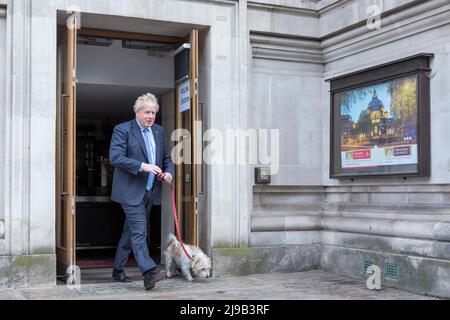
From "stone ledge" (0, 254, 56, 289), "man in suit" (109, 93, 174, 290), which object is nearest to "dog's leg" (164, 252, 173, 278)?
"man in suit" (109, 93, 174, 290)

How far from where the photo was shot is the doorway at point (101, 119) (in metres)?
7.09

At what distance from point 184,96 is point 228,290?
2.60 metres

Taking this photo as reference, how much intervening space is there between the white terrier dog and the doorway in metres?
0.33

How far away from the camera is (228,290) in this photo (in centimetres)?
671

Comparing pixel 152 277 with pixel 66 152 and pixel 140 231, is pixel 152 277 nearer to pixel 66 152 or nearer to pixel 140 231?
pixel 140 231

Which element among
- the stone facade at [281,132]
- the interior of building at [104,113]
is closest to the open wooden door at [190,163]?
the stone facade at [281,132]

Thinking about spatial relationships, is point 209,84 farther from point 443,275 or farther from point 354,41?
point 443,275

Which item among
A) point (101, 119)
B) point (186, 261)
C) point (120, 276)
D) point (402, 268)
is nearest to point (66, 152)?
point (120, 276)

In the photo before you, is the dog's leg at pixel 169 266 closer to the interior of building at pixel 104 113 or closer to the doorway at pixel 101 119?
the doorway at pixel 101 119

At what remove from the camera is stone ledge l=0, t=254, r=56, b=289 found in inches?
262

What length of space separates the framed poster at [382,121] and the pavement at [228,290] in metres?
1.33

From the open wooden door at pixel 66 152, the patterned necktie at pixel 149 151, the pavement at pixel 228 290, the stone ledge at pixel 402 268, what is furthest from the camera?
the open wooden door at pixel 66 152

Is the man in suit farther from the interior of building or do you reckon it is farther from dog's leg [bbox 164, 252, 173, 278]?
the interior of building

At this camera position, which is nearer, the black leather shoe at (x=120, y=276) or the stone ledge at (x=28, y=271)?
the stone ledge at (x=28, y=271)
